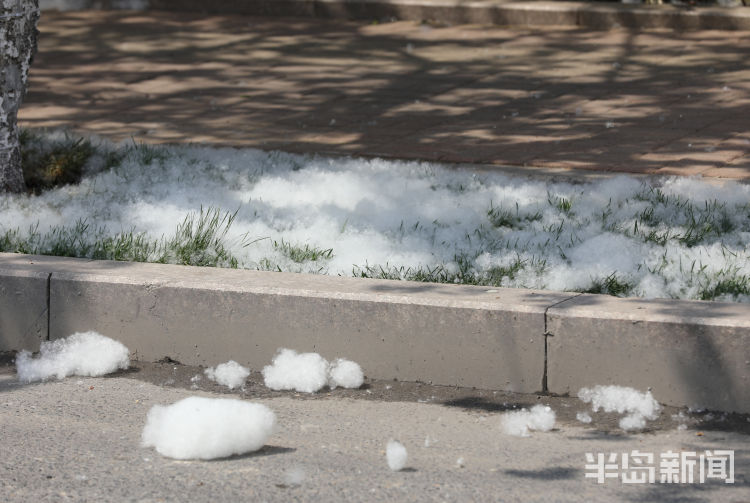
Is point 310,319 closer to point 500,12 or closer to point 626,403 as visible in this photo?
point 626,403

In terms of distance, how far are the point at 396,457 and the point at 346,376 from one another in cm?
65

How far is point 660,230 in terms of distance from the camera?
15.0 feet

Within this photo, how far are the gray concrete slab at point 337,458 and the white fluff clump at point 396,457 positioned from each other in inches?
0.9

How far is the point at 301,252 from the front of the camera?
14.6 feet

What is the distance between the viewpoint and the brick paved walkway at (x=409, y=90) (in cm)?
627

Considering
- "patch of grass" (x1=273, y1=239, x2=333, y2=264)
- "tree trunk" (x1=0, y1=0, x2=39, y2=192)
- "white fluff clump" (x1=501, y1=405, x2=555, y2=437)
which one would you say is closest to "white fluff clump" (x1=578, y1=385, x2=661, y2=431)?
"white fluff clump" (x1=501, y1=405, x2=555, y2=437)

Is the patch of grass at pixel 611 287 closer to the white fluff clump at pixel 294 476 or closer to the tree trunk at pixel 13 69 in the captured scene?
the white fluff clump at pixel 294 476

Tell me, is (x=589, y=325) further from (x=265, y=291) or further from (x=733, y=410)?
(x=265, y=291)

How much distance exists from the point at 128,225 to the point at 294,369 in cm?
137

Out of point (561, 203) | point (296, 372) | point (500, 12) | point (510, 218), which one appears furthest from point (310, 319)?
point (500, 12)

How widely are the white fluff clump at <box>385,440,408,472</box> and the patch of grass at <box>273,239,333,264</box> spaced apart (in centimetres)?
129

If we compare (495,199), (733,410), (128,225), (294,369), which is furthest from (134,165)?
(733,410)

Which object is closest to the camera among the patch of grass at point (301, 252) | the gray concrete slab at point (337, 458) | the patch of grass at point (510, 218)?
the gray concrete slab at point (337, 458)

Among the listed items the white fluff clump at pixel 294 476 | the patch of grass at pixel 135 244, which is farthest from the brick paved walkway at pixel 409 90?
the white fluff clump at pixel 294 476
